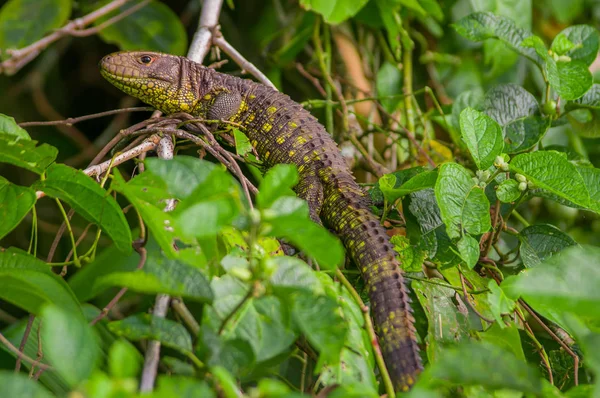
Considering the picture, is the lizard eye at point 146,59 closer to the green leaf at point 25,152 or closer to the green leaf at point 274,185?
the green leaf at point 25,152

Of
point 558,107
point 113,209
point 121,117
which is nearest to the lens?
point 113,209

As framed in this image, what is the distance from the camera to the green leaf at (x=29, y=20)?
3.22 meters

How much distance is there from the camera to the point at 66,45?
4.14 meters

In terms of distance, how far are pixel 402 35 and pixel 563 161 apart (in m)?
1.78

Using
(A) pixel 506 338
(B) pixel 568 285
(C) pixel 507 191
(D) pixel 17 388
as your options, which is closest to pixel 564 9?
(C) pixel 507 191

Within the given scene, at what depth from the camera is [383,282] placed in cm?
185

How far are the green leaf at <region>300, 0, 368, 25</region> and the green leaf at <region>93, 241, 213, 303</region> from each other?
1.80 meters

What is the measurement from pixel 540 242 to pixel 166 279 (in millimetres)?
1298

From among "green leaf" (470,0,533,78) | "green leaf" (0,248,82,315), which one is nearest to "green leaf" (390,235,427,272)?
"green leaf" (0,248,82,315)

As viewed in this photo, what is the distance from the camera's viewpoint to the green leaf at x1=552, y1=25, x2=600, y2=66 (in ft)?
7.71

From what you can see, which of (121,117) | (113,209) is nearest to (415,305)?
(113,209)

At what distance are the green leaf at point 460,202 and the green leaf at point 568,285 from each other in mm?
577

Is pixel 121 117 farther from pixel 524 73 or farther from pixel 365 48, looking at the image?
pixel 524 73

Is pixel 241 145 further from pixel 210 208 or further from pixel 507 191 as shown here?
pixel 210 208
